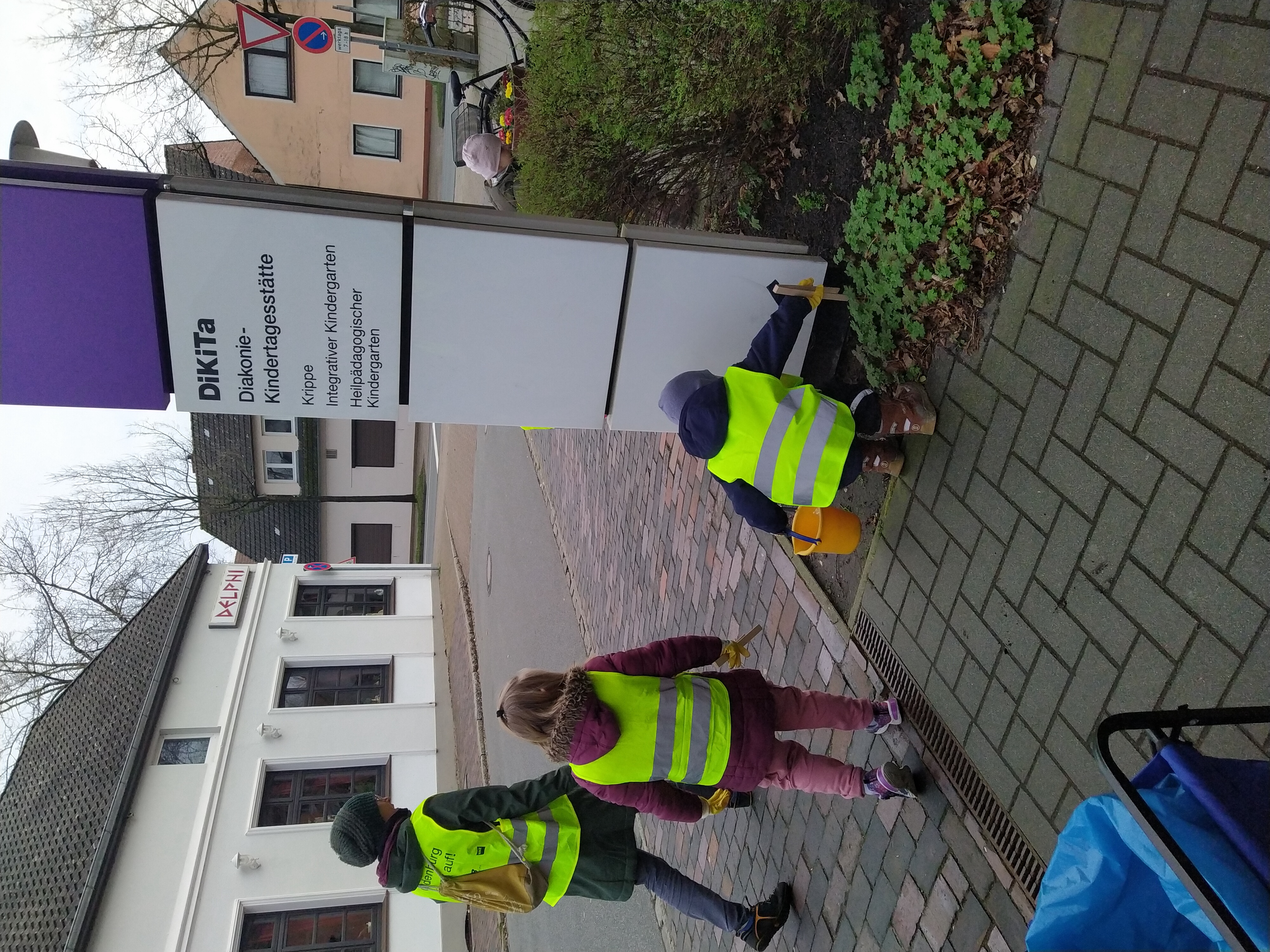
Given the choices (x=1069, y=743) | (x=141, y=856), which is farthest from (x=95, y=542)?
(x=1069, y=743)

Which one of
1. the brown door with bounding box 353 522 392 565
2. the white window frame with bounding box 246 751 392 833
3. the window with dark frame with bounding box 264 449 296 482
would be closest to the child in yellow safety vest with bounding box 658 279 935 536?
the white window frame with bounding box 246 751 392 833

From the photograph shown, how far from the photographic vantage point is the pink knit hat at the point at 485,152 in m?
9.21

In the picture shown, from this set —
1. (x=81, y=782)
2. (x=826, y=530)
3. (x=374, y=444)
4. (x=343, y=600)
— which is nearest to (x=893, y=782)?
(x=826, y=530)

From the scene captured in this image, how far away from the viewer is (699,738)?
3.84 metres

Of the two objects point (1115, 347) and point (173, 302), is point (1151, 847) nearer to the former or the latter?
point (1115, 347)

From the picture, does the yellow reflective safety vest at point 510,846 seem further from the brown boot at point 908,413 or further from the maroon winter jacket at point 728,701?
the brown boot at point 908,413

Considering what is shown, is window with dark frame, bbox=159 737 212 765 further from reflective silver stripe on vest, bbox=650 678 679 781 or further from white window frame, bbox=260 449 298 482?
white window frame, bbox=260 449 298 482

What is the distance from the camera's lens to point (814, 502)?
3.72 meters

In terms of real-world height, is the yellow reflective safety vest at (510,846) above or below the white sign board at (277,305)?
below

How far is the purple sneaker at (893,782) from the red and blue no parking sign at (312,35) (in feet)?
29.6

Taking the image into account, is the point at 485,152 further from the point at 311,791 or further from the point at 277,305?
the point at 311,791

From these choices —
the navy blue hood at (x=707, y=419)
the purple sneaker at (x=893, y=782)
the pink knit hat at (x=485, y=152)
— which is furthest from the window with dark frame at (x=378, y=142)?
the purple sneaker at (x=893, y=782)

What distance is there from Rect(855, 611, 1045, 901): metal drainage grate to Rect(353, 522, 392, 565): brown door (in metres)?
22.5

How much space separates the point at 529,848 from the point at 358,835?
1.02 meters
